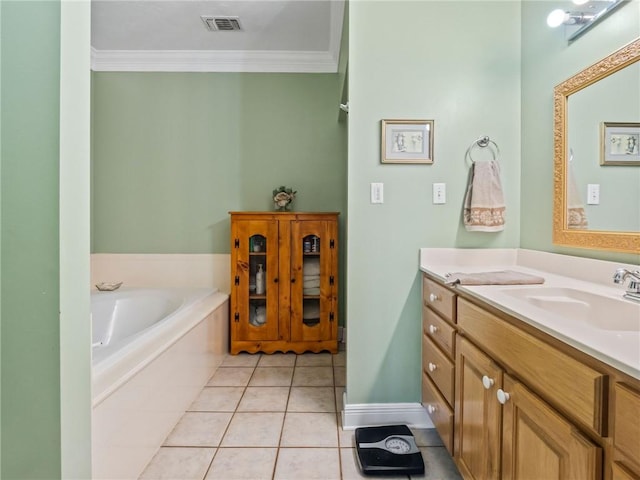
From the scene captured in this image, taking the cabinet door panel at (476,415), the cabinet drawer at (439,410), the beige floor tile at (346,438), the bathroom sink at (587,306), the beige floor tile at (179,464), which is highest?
the bathroom sink at (587,306)

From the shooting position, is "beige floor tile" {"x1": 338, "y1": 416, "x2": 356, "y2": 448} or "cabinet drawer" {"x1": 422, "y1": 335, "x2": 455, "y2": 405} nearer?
"cabinet drawer" {"x1": 422, "y1": 335, "x2": 455, "y2": 405}

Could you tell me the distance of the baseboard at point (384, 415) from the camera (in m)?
1.79

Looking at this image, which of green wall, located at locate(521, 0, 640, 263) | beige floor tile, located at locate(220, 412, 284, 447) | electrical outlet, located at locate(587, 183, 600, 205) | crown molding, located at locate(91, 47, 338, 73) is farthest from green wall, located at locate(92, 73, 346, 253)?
electrical outlet, located at locate(587, 183, 600, 205)

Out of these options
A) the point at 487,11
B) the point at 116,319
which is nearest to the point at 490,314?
the point at 487,11

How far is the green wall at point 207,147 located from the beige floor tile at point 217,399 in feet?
4.81

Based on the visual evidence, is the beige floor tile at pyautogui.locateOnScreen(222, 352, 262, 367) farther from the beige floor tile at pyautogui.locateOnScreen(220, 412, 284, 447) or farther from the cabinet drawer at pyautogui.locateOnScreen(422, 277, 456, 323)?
the cabinet drawer at pyautogui.locateOnScreen(422, 277, 456, 323)

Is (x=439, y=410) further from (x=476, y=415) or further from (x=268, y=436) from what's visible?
(x=268, y=436)

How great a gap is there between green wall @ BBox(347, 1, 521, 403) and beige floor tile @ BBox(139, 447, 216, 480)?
30.7 inches

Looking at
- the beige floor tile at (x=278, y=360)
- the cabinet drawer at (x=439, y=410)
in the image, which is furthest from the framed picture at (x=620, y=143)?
the beige floor tile at (x=278, y=360)

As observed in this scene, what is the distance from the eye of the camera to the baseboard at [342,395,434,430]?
70.4 inches

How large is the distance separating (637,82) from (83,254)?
69.5 inches

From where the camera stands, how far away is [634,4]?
3.85 ft

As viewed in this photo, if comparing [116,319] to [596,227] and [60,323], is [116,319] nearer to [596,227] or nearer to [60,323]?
[60,323]

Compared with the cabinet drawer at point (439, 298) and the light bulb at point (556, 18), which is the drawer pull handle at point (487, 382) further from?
the light bulb at point (556, 18)
